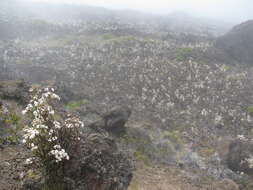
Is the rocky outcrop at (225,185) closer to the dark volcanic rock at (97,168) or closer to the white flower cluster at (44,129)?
the dark volcanic rock at (97,168)

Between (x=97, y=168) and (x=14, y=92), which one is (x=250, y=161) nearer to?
(x=97, y=168)

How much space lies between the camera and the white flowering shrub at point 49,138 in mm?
8062

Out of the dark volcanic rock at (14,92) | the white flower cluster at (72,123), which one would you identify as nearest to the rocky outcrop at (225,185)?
the white flower cluster at (72,123)

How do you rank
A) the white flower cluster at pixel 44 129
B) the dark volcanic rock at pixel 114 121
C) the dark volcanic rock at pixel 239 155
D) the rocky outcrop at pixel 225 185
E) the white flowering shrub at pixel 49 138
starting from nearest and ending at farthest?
the white flower cluster at pixel 44 129 < the white flowering shrub at pixel 49 138 < the rocky outcrop at pixel 225 185 < the dark volcanic rock at pixel 239 155 < the dark volcanic rock at pixel 114 121

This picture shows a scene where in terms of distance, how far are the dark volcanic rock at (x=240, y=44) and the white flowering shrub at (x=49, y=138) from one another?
145ft

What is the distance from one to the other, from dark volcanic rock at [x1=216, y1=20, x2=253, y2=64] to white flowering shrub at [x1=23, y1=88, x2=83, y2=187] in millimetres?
44071

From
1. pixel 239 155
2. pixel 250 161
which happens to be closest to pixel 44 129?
pixel 250 161

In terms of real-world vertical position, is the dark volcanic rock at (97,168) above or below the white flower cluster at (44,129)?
below

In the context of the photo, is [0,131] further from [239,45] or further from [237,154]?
[239,45]

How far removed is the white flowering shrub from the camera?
317 inches

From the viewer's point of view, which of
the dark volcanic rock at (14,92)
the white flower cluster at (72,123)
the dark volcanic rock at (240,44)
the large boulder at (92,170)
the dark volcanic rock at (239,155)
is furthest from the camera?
the dark volcanic rock at (240,44)

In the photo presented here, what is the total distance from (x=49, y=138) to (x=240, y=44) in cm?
4969

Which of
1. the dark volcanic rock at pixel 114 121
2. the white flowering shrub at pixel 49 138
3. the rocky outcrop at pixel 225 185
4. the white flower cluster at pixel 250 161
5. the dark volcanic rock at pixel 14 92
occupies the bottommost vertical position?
the rocky outcrop at pixel 225 185

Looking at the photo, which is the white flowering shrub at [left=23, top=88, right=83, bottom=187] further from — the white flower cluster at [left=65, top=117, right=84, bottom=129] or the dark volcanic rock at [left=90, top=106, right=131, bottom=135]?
the dark volcanic rock at [left=90, top=106, right=131, bottom=135]
